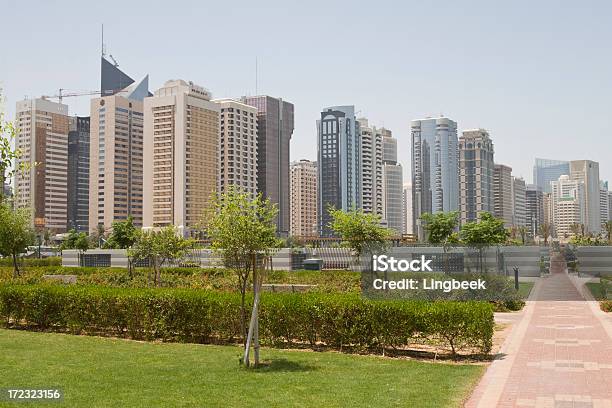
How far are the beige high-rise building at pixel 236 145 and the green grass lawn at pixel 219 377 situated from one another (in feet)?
356

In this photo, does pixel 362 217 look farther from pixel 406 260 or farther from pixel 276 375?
pixel 276 375

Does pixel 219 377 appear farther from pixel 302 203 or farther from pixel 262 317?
pixel 302 203

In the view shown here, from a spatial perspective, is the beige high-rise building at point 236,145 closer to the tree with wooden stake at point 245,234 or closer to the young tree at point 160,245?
the young tree at point 160,245

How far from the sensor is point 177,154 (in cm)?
11488

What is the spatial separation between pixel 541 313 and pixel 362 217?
1064 cm

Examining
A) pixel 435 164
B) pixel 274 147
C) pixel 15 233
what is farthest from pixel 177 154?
pixel 15 233

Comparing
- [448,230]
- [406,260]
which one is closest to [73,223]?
[448,230]

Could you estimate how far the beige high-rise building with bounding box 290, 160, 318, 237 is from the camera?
170 meters

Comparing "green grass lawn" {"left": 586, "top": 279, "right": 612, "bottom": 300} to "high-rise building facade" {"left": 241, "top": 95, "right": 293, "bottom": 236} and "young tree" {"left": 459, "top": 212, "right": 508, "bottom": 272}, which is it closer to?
"young tree" {"left": 459, "top": 212, "right": 508, "bottom": 272}

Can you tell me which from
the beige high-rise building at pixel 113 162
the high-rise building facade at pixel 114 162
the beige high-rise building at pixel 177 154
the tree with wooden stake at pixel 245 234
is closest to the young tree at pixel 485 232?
the tree with wooden stake at pixel 245 234

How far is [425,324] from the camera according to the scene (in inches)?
485

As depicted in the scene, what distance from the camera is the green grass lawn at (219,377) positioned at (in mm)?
8703

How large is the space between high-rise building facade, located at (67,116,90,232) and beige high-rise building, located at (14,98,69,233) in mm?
2004

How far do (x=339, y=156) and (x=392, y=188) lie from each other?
35235 millimetres
